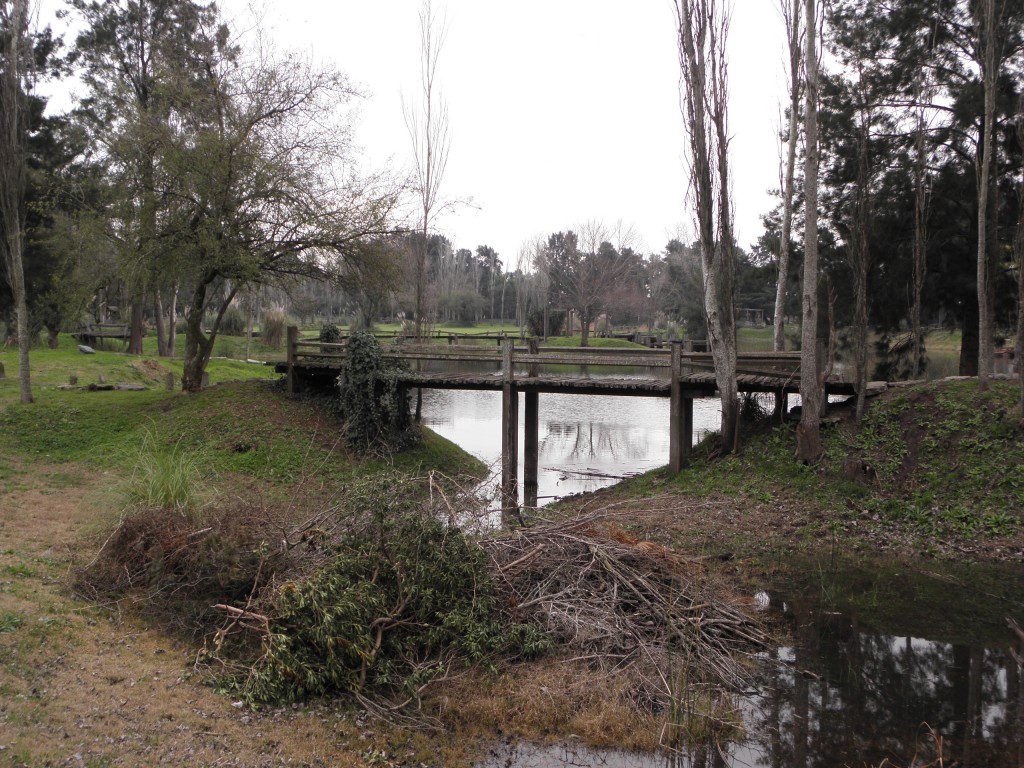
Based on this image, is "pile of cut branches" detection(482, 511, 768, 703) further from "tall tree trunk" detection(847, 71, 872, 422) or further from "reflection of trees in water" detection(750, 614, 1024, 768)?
"tall tree trunk" detection(847, 71, 872, 422)

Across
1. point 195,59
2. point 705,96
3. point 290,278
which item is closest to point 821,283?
point 705,96

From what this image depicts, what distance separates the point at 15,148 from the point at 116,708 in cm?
1656

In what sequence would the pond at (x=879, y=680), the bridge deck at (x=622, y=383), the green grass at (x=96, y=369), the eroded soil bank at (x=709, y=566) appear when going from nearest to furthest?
1. the eroded soil bank at (x=709, y=566)
2. the pond at (x=879, y=680)
3. the bridge deck at (x=622, y=383)
4. the green grass at (x=96, y=369)

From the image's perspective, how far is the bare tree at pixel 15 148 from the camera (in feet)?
56.5

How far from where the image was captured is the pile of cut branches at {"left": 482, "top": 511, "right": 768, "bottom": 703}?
23.8ft

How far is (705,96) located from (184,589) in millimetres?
12238

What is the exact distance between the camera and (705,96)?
14.2 meters

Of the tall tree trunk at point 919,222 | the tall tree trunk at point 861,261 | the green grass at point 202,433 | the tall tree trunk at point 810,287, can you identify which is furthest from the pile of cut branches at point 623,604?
the tall tree trunk at point 919,222

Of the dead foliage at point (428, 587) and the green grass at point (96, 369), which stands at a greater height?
the green grass at point (96, 369)

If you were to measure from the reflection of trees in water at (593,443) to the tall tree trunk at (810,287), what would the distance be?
7.30 metres

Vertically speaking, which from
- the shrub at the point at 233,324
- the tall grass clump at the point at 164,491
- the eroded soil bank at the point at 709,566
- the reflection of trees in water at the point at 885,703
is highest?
the shrub at the point at 233,324

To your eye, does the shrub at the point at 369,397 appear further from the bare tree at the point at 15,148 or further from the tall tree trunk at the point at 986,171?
the tall tree trunk at the point at 986,171

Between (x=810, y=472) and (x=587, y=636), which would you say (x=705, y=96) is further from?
(x=587, y=636)

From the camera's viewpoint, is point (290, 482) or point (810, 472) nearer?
point (810, 472)
